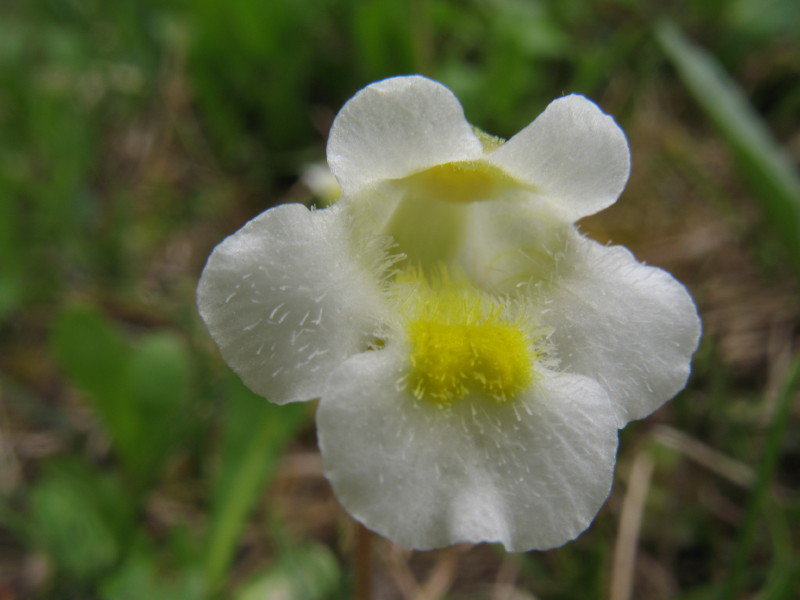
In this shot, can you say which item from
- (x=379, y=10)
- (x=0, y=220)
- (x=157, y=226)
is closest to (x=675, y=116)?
(x=379, y=10)

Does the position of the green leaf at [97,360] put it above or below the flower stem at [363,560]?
below

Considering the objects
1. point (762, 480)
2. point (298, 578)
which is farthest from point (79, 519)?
point (762, 480)

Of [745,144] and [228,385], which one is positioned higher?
[745,144]

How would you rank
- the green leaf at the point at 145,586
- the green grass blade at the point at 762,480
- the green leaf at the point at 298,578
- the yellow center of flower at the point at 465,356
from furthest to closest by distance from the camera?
the green leaf at the point at 298,578 → the green leaf at the point at 145,586 → the green grass blade at the point at 762,480 → the yellow center of flower at the point at 465,356

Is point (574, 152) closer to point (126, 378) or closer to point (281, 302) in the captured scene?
point (281, 302)

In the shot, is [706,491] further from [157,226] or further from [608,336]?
[157,226]

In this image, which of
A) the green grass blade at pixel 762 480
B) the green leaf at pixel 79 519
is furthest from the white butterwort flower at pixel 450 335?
the green leaf at pixel 79 519

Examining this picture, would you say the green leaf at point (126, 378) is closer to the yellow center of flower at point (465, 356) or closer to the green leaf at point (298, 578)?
the green leaf at point (298, 578)
